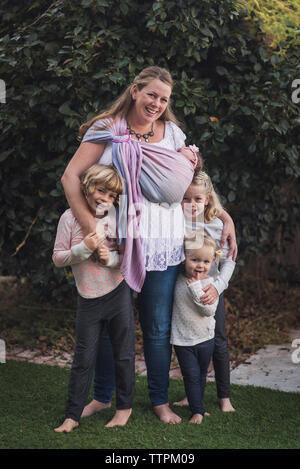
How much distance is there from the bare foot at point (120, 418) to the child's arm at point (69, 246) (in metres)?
0.83

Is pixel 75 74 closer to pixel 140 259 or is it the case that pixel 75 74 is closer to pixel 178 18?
pixel 178 18

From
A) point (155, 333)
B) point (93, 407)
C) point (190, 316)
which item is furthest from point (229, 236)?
point (93, 407)

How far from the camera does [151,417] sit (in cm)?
289

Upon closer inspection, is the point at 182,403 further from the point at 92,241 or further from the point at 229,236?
the point at 92,241

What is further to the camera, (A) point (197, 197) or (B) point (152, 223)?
(A) point (197, 197)

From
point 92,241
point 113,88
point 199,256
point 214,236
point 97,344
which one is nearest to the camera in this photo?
point 92,241

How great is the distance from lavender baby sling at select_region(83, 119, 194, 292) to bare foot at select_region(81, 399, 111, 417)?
780 mm

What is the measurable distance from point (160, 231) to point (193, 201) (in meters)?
0.30

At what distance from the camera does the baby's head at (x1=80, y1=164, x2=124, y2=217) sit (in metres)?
2.55

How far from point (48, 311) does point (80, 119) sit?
192cm

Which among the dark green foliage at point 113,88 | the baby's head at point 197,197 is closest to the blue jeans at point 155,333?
the baby's head at point 197,197

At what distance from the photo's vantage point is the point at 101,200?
8.57 ft

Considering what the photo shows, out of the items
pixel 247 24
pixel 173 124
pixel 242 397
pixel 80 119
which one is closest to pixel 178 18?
pixel 247 24

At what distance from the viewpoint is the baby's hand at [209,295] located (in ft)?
9.17
